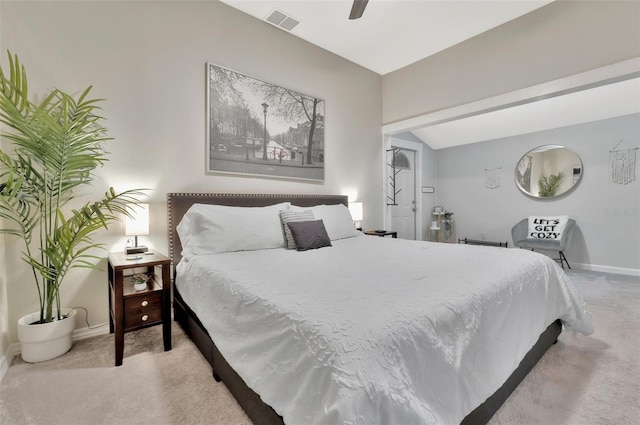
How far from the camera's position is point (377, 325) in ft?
3.10

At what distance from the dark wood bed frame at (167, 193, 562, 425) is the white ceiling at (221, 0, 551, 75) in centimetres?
200

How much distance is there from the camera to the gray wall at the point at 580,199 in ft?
13.2

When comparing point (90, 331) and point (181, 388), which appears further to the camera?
point (90, 331)

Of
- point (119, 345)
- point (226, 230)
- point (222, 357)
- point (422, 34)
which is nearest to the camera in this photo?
point (222, 357)

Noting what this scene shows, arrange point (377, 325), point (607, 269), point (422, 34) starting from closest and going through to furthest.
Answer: point (377, 325), point (422, 34), point (607, 269)

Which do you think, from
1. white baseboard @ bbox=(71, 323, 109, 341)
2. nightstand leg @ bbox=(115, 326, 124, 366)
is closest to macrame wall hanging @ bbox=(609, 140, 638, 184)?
nightstand leg @ bbox=(115, 326, 124, 366)

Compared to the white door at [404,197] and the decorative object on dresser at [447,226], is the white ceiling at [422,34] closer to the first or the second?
the white door at [404,197]

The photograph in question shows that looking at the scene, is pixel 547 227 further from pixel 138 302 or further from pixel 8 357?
pixel 8 357

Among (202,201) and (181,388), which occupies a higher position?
(202,201)

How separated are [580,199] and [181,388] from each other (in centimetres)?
578

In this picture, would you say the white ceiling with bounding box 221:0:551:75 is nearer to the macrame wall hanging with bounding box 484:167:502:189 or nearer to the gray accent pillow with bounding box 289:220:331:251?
the gray accent pillow with bounding box 289:220:331:251

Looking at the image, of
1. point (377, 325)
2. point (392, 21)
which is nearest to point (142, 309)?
point (377, 325)

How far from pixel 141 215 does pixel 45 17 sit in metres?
1.61

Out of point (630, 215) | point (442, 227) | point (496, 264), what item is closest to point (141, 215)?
point (496, 264)
